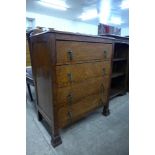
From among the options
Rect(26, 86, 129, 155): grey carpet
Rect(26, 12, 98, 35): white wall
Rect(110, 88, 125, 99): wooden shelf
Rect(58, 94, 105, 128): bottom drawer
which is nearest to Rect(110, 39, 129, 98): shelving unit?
Rect(110, 88, 125, 99): wooden shelf

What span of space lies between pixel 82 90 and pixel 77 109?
0.20 metres

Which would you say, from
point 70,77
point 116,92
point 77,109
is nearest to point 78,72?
point 70,77

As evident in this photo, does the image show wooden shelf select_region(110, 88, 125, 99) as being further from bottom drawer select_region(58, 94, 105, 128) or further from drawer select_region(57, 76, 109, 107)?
bottom drawer select_region(58, 94, 105, 128)

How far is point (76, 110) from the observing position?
1285 millimetres

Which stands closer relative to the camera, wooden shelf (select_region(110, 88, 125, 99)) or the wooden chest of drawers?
the wooden chest of drawers

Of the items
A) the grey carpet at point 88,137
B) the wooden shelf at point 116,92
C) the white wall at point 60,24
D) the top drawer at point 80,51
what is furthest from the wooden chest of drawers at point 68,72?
the white wall at point 60,24

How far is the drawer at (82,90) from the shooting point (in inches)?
44.2

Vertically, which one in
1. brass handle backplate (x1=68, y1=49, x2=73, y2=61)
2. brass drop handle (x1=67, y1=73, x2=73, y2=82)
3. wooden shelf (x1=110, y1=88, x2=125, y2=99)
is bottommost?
wooden shelf (x1=110, y1=88, x2=125, y2=99)

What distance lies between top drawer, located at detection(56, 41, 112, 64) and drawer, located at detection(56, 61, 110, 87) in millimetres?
57

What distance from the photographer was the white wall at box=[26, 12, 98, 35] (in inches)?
260

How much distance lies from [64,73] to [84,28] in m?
8.82

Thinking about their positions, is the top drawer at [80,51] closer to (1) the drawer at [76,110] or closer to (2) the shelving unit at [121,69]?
(1) the drawer at [76,110]

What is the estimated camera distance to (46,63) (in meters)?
1.09

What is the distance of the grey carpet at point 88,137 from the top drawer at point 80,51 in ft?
2.49
